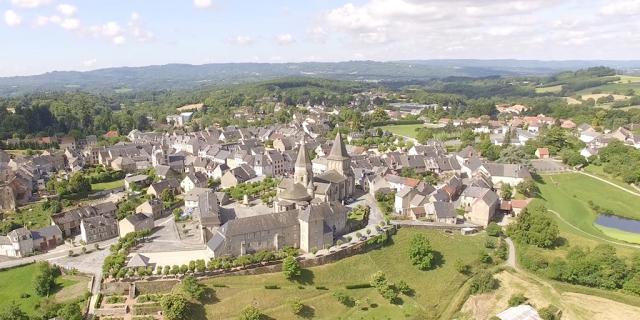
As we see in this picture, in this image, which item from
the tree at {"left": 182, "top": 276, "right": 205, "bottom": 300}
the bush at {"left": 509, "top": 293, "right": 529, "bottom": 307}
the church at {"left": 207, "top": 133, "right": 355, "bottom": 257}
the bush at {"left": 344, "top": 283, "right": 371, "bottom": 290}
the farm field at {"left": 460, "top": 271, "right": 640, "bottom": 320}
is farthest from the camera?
the church at {"left": 207, "top": 133, "right": 355, "bottom": 257}

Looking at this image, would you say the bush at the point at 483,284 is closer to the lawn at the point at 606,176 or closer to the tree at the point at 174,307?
the tree at the point at 174,307

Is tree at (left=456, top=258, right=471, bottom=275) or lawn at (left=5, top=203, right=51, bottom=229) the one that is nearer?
tree at (left=456, top=258, right=471, bottom=275)

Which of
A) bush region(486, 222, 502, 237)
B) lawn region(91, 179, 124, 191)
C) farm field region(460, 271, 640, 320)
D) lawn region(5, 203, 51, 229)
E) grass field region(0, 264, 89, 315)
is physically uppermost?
lawn region(91, 179, 124, 191)

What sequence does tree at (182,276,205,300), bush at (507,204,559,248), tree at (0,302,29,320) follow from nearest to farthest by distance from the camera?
tree at (0,302,29,320) < tree at (182,276,205,300) < bush at (507,204,559,248)

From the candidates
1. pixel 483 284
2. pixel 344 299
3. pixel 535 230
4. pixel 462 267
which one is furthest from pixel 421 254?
pixel 535 230

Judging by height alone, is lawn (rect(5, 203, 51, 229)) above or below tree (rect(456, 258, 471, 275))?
above

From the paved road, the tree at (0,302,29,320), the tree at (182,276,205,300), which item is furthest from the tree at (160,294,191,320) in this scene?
the paved road

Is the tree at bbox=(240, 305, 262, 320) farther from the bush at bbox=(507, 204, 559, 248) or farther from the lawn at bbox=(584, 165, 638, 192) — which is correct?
the lawn at bbox=(584, 165, 638, 192)
